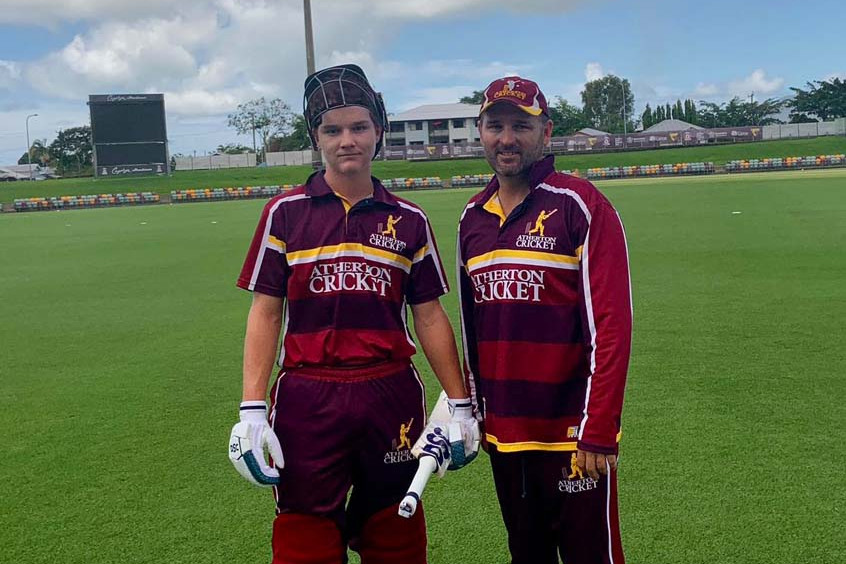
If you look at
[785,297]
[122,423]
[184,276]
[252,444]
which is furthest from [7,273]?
[252,444]

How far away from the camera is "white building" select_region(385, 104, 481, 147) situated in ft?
315

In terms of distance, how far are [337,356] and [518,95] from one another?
1.14m

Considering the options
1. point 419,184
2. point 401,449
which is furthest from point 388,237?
point 419,184

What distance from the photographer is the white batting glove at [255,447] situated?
9.61 ft

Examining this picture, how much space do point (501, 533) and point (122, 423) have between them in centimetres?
322

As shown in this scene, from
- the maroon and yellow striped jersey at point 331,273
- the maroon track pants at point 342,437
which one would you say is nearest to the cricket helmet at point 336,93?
the maroon and yellow striped jersey at point 331,273

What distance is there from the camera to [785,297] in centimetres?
988

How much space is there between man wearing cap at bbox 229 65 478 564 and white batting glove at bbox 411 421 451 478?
0.03m

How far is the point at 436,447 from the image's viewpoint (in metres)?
2.99

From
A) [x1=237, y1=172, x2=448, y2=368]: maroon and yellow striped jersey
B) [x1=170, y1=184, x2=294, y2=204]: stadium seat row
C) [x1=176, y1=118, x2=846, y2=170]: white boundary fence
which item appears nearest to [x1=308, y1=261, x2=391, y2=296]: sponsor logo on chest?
[x1=237, y1=172, x2=448, y2=368]: maroon and yellow striped jersey

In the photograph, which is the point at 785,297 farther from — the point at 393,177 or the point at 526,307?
the point at 393,177

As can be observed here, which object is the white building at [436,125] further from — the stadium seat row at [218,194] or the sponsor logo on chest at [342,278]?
the sponsor logo on chest at [342,278]

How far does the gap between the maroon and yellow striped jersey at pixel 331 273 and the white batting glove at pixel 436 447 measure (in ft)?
1.00

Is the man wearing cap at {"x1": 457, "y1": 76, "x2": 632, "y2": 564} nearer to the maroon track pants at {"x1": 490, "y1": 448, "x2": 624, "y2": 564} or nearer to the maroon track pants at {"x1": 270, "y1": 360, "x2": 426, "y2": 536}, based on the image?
the maroon track pants at {"x1": 490, "y1": 448, "x2": 624, "y2": 564}
